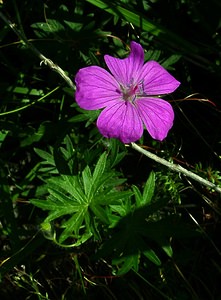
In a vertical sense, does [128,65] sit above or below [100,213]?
above

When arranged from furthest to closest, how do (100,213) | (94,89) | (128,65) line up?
(100,213) < (128,65) < (94,89)

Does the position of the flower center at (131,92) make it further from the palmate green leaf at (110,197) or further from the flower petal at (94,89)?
the palmate green leaf at (110,197)

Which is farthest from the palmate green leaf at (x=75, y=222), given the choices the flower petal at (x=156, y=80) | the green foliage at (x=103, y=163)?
the flower petal at (x=156, y=80)

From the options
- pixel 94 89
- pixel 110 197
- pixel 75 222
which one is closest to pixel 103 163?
pixel 110 197

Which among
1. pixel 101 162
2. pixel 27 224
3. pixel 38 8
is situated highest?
pixel 38 8

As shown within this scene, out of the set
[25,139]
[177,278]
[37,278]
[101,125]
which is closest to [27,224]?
[37,278]

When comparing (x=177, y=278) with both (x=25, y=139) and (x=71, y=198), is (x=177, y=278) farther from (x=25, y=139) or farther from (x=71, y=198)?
(x=25, y=139)

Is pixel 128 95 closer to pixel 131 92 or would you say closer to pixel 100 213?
pixel 131 92
